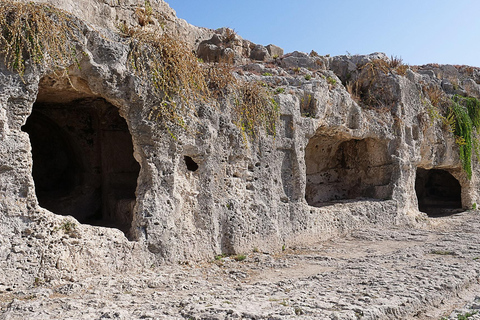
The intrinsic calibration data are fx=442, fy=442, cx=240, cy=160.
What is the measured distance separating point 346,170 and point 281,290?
5936 millimetres

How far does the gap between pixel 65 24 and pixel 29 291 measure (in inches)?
112

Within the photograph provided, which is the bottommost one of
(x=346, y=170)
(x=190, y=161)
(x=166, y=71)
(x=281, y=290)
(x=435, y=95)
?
(x=281, y=290)

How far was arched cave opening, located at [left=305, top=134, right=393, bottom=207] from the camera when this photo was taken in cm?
925

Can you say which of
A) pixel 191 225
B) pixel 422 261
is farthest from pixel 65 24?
pixel 422 261

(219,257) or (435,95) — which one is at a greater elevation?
(435,95)

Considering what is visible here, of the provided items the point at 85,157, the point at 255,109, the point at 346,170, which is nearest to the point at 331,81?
the point at 255,109

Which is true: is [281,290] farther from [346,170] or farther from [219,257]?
[346,170]

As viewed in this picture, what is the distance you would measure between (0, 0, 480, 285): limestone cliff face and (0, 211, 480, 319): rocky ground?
1.22 ft

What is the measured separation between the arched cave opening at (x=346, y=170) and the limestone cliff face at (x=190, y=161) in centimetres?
3

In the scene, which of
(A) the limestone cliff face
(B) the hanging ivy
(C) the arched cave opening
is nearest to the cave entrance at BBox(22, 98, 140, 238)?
(A) the limestone cliff face

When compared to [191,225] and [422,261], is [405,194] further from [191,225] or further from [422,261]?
[191,225]

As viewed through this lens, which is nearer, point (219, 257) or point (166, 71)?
point (166, 71)

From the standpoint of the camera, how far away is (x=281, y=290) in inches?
178

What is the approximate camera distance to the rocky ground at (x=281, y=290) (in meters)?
3.73
